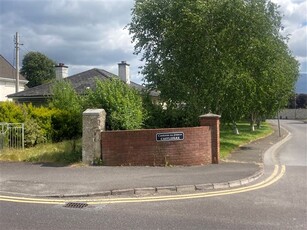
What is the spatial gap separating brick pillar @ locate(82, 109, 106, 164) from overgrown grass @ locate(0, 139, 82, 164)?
58 centimetres

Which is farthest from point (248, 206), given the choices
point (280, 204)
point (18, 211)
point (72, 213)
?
point (18, 211)

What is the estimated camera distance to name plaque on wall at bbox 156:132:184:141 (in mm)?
12305

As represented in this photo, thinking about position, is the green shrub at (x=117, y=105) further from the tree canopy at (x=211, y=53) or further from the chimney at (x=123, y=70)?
the chimney at (x=123, y=70)

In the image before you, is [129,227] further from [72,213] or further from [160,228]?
[72,213]

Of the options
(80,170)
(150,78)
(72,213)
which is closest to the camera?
(72,213)

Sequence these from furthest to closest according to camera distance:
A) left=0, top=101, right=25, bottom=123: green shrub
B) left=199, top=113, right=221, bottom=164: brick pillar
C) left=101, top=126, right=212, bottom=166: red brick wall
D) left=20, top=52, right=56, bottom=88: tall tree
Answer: left=20, top=52, right=56, bottom=88: tall tree, left=0, top=101, right=25, bottom=123: green shrub, left=199, top=113, right=221, bottom=164: brick pillar, left=101, top=126, right=212, bottom=166: red brick wall

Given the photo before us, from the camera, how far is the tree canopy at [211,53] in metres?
17.9

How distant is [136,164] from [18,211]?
5630 millimetres

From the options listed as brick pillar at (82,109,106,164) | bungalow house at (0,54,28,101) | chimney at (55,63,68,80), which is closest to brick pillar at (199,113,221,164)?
brick pillar at (82,109,106,164)

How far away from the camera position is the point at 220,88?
18172 millimetres

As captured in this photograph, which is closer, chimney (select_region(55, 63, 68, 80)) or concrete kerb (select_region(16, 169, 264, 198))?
concrete kerb (select_region(16, 169, 264, 198))

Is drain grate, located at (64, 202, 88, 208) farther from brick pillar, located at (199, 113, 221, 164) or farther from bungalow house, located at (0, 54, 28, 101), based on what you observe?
bungalow house, located at (0, 54, 28, 101)

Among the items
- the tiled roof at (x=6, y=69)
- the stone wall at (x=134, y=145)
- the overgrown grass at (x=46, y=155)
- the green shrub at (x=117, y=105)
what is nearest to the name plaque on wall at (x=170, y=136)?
the stone wall at (x=134, y=145)

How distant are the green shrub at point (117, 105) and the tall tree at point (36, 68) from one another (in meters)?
58.2
